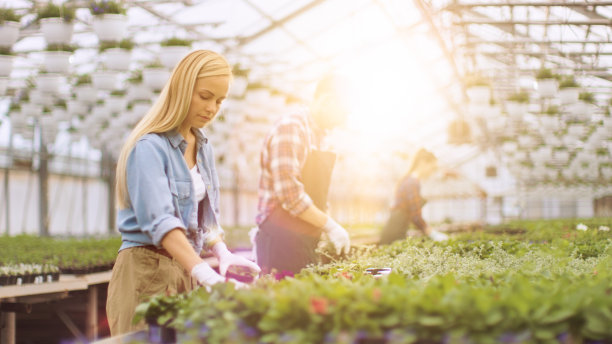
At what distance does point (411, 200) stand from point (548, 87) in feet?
13.1

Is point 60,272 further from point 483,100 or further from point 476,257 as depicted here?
point 483,100

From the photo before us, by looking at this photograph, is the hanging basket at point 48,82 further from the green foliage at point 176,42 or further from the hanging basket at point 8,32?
the green foliage at point 176,42

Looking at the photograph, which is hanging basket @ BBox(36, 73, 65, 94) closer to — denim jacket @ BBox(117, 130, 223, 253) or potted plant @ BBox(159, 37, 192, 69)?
potted plant @ BBox(159, 37, 192, 69)

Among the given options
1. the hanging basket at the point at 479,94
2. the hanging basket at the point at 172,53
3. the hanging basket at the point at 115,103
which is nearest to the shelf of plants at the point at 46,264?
the hanging basket at the point at 172,53

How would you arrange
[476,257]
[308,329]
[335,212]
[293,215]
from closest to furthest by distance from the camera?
[308,329] < [476,257] < [293,215] < [335,212]

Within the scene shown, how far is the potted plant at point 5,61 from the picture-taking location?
526 cm

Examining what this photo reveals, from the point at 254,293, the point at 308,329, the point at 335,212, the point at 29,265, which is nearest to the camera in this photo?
the point at 308,329

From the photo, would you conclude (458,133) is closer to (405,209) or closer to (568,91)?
(568,91)

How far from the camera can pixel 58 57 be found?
543 centimetres

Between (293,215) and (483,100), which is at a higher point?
(483,100)

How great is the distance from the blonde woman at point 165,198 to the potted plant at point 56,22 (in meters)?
3.81

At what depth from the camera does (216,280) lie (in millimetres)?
1556

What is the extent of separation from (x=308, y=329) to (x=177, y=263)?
83 cm

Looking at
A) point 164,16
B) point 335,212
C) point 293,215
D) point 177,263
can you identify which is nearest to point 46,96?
point 164,16
